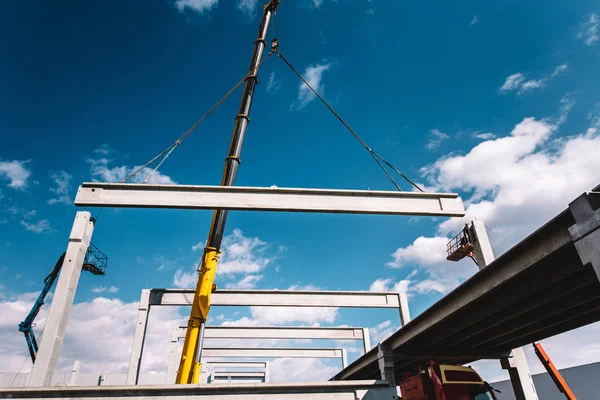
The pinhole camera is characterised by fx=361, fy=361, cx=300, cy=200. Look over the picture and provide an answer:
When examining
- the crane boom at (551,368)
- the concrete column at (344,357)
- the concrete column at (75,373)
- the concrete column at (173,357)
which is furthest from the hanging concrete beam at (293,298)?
the concrete column at (75,373)

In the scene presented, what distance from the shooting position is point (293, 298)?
57.8 feet

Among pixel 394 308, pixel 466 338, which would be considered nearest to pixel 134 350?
pixel 394 308

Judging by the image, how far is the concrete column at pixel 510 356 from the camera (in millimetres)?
10598

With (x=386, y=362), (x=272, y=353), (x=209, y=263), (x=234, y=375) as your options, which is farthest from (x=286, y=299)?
(x=234, y=375)

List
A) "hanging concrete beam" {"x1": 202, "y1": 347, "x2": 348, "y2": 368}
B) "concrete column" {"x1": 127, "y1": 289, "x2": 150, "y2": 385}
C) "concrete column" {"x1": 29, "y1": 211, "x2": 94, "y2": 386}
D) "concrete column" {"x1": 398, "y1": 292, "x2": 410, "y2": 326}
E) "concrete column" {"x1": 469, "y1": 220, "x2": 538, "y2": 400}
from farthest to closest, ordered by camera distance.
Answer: "hanging concrete beam" {"x1": 202, "y1": 347, "x2": 348, "y2": 368}
"concrete column" {"x1": 398, "y1": 292, "x2": 410, "y2": 326}
"concrete column" {"x1": 127, "y1": 289, "x2": 150, "y2": 385}
"concrete column" {"x1": 469, "y1": 220, "x2": 538, "y2": 400}
"concrete column" {"x1": 29, "y1": 211, "x2": 94, "y2": 386}

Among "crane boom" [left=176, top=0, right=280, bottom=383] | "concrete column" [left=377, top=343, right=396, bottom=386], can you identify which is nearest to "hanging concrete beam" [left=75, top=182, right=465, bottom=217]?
"crane boom" [left=176, top=0, right=280, bottom=383]

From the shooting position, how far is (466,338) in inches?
422

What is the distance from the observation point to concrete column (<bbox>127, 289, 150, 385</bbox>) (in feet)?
49.4

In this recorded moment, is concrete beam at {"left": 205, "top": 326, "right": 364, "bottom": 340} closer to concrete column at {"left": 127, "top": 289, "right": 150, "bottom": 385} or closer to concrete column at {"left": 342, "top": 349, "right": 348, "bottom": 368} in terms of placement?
concrete column at {"left": 342, "top": 349, "right": 348, "bottom": 368}

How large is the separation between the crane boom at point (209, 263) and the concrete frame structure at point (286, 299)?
5.12 metres

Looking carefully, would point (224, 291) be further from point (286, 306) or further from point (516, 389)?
point (516, 389)

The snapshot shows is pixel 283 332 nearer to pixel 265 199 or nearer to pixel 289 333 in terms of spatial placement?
pixel 289 333

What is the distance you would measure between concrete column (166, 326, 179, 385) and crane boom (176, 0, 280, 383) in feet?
23.6

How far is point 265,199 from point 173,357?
13082mm
